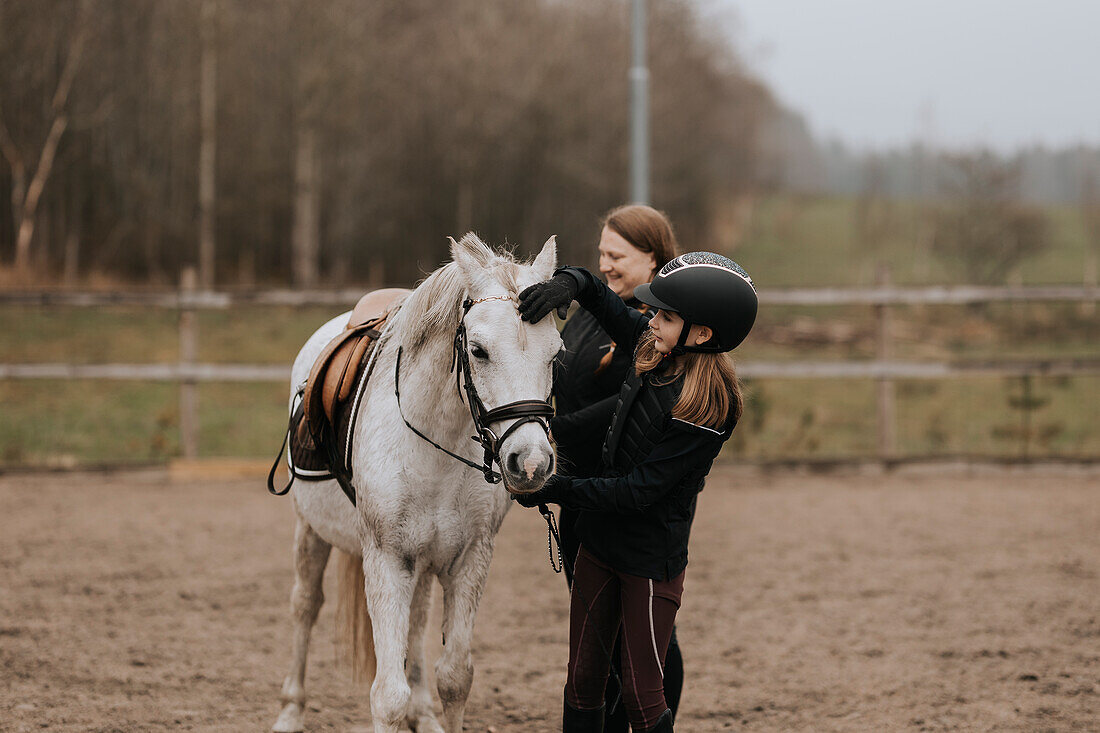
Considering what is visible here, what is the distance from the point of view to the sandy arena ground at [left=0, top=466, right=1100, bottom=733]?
347 centimetres

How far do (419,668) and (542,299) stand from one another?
5.53ft

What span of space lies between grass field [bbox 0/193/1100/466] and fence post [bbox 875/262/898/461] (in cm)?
60

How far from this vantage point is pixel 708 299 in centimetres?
226

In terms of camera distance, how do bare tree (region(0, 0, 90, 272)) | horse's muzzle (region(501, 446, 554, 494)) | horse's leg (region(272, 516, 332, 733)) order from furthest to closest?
bare tree (region(0, 0, 90, 272))
horse's leg (region(272, 516, 332, 733))
horse's muzzle (region(501, 446, 554, 494))

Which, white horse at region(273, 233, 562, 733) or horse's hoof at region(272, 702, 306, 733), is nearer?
white horse at region(273, 233, 562, 733)

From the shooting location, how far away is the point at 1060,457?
A: 26.5ft

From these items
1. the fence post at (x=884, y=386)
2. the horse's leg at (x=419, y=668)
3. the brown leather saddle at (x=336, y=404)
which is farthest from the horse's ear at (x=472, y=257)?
the fence post at (x=884, y=386)

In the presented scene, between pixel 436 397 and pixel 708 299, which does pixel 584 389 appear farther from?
pixel 708 299

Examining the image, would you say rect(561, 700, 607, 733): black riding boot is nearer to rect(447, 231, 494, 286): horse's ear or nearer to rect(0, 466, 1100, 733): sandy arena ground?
rect(0, 466, 1100, 733): sandy arena ground

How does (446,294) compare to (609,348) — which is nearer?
(446,294)

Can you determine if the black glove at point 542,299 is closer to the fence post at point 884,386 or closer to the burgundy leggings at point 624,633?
the burgundy leggings at point 624,633

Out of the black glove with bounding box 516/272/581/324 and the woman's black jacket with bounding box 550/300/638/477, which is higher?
the black glove with bounding box 516/272/581/324

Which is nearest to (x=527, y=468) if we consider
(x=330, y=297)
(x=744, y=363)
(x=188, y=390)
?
(x=330, y=297)

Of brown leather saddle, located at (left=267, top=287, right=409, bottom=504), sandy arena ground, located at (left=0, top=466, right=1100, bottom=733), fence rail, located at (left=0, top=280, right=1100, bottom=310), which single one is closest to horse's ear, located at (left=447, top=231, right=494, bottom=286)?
brown leather saddle, located at (left=267, top=287, right=409, bottom=504)
